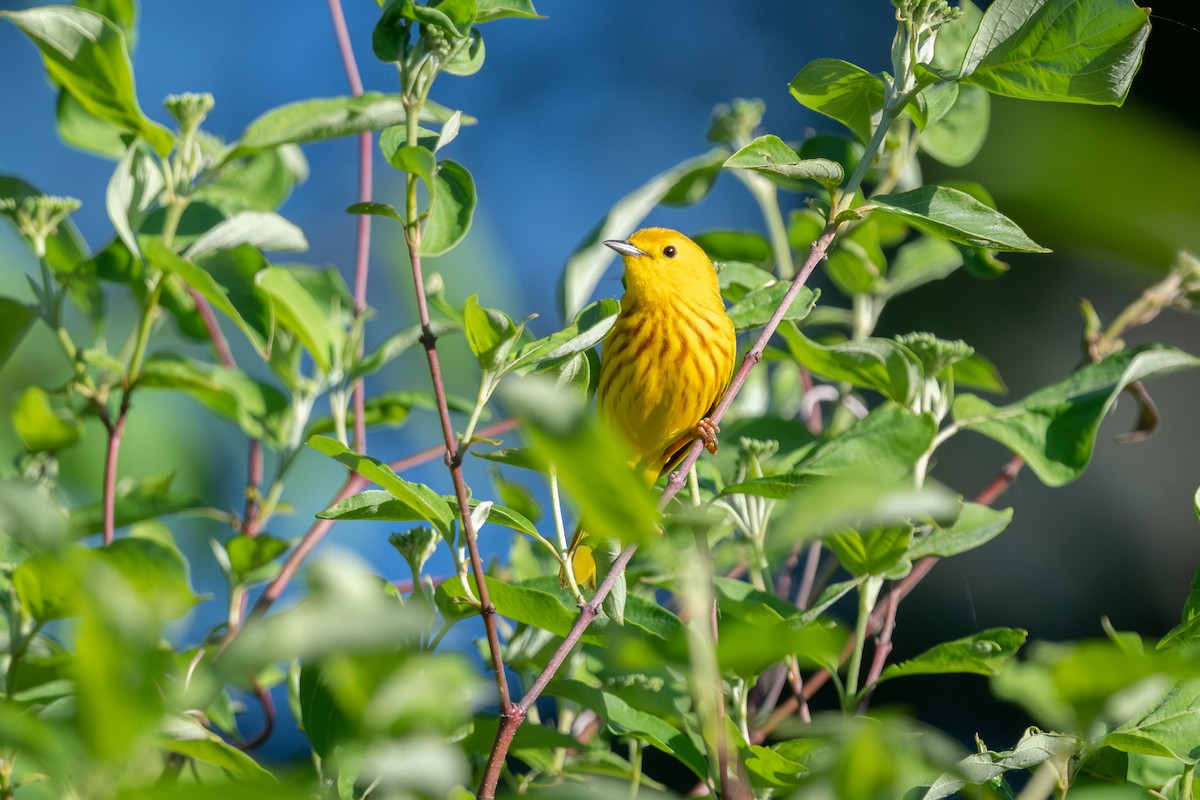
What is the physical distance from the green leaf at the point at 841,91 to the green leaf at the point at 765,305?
135 millimetres

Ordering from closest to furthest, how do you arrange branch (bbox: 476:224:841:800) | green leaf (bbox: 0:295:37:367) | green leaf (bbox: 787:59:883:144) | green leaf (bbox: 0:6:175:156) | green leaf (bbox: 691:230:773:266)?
1. branch (bbox: 476:224:841:800)
2. green leaf (bbox: 787:59:883:144)
3. green leaf (bbox: 0:6:175:156)
4. green leaf (bbox: 0:295:37:367)
5. green leaf (bbox: 691:230:773:266)

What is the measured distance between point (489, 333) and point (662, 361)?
955mm

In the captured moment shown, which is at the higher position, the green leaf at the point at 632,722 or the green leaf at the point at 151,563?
the green leaf at the point at 151,563

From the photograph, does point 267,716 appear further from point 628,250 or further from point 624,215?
point 628,250

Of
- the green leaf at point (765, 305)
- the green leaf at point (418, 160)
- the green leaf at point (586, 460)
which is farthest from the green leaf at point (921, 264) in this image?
the green leaf at point (586, 460)

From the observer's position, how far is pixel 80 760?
34cm

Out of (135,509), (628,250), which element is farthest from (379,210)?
(628,250)

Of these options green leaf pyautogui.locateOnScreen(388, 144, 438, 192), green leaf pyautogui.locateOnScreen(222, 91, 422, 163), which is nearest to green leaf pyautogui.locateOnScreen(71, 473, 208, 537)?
green leaf pyautogui.locateOnScreen(222, 91, 422, 163)

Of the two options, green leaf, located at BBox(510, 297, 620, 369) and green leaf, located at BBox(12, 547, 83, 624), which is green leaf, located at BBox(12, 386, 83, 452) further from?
green leaf, located at BBox(510, 297, 620, 369)

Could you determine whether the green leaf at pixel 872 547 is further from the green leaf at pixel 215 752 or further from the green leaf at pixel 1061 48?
the green leaf at pixel 215 752

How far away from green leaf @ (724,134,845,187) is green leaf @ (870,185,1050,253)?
39 millimetres

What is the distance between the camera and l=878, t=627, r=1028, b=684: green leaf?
81 cm

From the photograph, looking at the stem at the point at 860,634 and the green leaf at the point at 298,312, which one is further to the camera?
the green leaf at the point at 298,312

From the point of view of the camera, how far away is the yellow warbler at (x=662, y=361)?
165 centimetres
